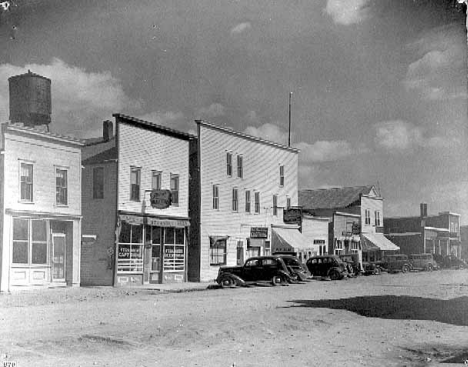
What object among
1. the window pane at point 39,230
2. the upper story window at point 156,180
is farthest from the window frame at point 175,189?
the window pane at point 39,230

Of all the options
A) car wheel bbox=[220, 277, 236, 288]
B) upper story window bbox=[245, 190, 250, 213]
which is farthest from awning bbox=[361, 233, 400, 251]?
car wheel bbox=[220, 277, 236, 288]

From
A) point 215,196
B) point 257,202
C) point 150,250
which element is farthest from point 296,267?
point 257,202

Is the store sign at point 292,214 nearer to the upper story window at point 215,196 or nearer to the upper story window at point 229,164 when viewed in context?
the upper story window at point 229,164

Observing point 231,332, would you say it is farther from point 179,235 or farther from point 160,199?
point 179,235

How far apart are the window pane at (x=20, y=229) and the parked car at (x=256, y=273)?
854 centimetres

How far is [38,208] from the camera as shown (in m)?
22.9

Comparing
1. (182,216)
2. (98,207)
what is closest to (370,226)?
(182,216)

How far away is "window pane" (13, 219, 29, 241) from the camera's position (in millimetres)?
21994

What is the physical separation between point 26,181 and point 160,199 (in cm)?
709

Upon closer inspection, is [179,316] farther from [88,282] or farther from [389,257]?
[389,257]

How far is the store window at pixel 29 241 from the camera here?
22.2 metres

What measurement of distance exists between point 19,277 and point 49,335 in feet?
38.3

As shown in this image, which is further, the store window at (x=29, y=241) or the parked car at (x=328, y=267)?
the parked car at (x=328, y=267)

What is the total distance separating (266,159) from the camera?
126ft
